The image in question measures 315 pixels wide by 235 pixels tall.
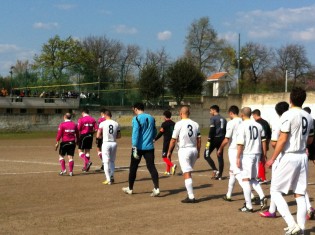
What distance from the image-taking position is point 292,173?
720cm

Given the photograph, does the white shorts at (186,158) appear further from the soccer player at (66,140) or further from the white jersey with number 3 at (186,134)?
the soccer player at (66,140)

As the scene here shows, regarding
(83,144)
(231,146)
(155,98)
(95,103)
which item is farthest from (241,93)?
(231,146)

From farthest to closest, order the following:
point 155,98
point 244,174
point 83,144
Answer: point 155,98 → point 83,144 → point 244,174

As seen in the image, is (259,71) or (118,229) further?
(259,71)

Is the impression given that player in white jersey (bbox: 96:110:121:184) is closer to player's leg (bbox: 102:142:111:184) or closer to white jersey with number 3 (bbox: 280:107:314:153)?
player's leg (bbox: 102:142:111:184)

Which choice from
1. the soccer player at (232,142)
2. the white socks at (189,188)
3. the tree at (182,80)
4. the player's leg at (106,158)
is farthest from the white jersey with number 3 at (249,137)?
the tree at (182,80)

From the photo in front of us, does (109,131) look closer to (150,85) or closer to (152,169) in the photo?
(152,169)

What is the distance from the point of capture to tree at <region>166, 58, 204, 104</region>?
56062 millimetres

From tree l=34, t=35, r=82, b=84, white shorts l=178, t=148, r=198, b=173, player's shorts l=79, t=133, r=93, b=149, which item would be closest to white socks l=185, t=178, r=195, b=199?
white shorts l=178, t=148, r=198, b=173

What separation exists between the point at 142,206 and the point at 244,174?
209cm

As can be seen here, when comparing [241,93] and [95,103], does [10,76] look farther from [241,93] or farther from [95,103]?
[241,93]

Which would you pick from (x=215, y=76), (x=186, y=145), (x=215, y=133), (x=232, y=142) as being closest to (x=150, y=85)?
(x=215, y=76)

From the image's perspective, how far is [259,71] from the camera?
247ft

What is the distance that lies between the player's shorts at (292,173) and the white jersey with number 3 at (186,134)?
3.40 meters
